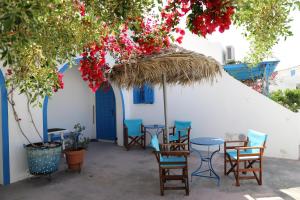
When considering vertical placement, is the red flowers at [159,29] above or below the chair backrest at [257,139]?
above

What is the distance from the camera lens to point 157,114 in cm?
945

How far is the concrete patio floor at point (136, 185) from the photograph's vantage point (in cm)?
→ 494

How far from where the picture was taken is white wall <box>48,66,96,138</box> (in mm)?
9438

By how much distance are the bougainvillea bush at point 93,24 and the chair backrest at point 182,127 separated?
4.81 m

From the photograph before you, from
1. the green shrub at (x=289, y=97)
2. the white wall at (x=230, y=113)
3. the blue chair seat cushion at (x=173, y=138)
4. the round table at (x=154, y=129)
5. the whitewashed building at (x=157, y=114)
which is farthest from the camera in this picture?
the green shrub at (x=289, y=97)

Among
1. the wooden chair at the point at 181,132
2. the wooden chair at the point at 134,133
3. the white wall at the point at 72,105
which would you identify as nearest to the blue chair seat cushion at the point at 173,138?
the wooden chair at the point at 181,132

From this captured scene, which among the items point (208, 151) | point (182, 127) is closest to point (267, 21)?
point (208, 151)

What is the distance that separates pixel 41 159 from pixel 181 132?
4310 millimetres

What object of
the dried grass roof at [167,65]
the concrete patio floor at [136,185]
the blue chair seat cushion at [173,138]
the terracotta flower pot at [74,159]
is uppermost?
the dried grass roof at [167,65]

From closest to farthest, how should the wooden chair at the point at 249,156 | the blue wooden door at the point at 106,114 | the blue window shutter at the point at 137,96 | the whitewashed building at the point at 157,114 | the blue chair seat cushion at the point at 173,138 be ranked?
the wooden chair at the point at 249,156 → the whitewashed building at the point at 157,114 → the blue chair seat cushion at the point at 173,138 → the blue window shutter at the point at 137,96 → the blue wooden door at the point at 106,114

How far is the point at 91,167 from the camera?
696 cm

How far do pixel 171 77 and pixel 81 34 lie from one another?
3.31 meters

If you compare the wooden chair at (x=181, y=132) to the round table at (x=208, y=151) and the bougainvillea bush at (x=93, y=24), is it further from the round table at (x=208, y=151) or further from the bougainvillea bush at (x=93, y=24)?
the bougainvillea bush at (x=93, y=24)

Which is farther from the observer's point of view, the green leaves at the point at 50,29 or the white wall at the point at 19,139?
the white wall at the point at 19,139
